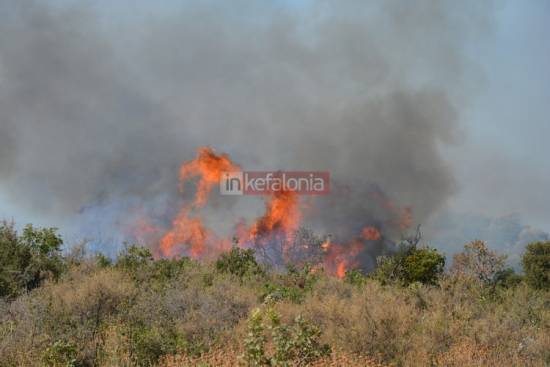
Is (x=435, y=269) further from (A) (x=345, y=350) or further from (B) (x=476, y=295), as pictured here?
(A) (x=345, y=350)

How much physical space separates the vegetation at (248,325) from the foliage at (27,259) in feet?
0.19

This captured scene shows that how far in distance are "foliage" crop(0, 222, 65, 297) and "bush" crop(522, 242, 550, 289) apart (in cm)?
3190

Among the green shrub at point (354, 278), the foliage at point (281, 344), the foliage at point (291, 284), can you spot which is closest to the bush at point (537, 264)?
the green shrub at point (354, 278)

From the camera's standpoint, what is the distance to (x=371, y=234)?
266 feet

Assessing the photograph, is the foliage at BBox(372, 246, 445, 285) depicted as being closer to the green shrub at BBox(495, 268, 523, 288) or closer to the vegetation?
the vegetation

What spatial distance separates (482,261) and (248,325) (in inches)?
1362

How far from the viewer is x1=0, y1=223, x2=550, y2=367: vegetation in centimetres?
1242

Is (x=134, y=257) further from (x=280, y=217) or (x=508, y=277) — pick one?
(x=280, y=217)

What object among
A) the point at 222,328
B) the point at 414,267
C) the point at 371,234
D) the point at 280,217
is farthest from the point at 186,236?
the point at 222,328

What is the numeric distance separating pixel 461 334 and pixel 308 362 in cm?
531

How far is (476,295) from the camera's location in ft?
68.3

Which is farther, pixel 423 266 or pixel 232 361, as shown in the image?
pixel 423 266

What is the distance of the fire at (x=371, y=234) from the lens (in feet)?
264

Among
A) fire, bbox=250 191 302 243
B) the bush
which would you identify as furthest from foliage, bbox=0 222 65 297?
fire, bbox=250 191 302 243
